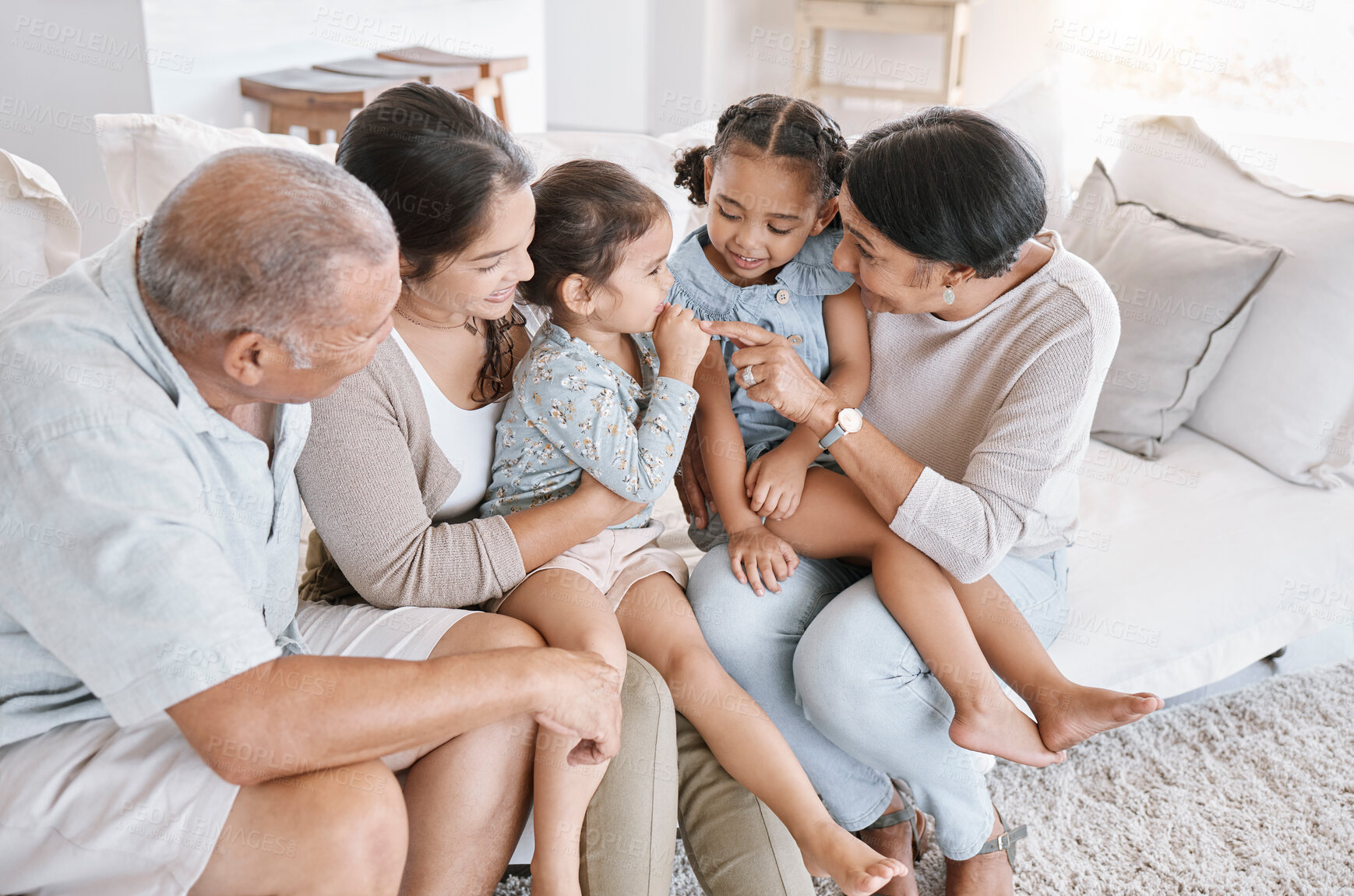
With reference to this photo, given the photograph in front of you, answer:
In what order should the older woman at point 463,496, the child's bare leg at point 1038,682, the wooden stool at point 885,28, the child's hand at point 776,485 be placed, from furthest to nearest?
the wooden stool at point 885,28 → the child's hand at point 776,485 → the child's bare leg at point 1038,682 → the older woman at point 463,496

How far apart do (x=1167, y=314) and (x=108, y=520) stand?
6.08 ft

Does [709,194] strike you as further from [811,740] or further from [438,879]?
[438,879]

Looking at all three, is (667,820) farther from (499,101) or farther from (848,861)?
(499,101)

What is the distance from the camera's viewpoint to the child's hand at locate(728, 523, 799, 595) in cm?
154

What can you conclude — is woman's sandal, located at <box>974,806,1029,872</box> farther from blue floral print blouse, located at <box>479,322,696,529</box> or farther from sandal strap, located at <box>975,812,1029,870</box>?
blue floral print blouse, located at <box>479,322,696,529</box>

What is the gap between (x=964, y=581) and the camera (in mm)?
1467

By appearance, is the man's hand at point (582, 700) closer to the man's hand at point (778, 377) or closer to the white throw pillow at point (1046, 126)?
the man's hand at point (778, 377)

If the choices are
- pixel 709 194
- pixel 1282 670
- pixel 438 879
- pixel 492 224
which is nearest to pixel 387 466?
pixel 492 224

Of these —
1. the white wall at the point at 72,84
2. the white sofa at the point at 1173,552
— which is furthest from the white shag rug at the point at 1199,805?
the white wall at the point at 72,84

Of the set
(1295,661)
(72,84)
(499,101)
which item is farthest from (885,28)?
(1295,661)

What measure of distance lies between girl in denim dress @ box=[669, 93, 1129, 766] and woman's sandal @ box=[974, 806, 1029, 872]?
0.61 ft

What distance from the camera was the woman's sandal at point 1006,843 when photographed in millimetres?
1524

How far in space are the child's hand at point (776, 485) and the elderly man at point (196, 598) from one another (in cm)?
50

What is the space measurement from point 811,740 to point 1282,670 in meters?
1.11
